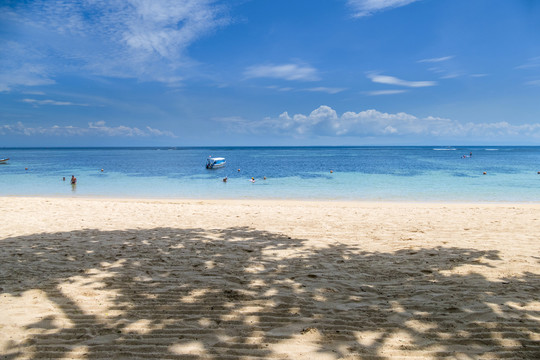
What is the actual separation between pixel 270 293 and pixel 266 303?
37cm

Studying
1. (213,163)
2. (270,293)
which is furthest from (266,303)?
(213,163)

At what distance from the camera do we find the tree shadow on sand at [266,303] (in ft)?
12.3

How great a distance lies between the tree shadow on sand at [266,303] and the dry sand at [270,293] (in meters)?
0.02

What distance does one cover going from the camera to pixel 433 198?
22.9 metres

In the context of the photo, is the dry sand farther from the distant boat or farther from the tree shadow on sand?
the distant boat

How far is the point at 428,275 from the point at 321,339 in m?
3.14

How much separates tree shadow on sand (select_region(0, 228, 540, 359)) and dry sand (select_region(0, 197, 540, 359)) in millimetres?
23

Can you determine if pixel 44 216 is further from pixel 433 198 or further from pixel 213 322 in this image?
pixel 433 198

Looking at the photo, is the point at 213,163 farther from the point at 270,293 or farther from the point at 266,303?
the point at 266,303

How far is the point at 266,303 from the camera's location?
4.89 meters

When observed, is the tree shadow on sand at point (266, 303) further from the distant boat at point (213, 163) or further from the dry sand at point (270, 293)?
the distant boat at point (213, 163)

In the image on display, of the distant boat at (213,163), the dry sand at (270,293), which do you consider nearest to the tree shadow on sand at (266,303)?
the dry sand at (270,293)

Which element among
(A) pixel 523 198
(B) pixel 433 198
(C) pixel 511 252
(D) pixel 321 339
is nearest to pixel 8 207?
(D) pixel 321 339

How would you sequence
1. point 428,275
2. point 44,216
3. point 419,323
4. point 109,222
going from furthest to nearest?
point 44,216 → point 109,222 → point 428,275 → point 419,323
